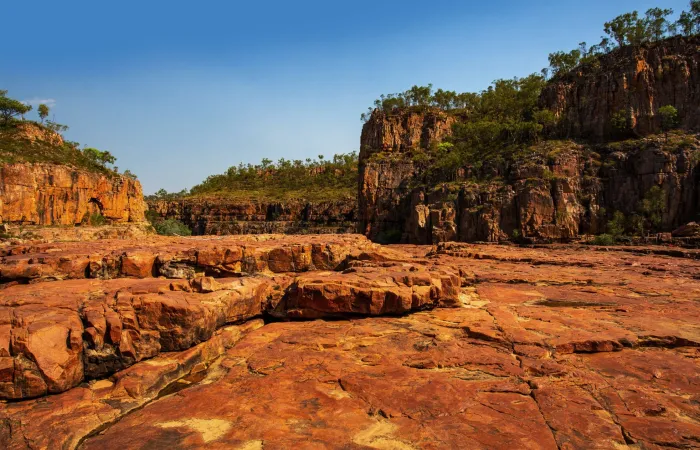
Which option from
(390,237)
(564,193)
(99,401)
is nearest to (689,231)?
(564,193)

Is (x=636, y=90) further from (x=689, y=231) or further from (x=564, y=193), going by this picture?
(x=689, y=231)

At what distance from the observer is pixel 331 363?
27.0 feet

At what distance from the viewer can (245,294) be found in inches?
435

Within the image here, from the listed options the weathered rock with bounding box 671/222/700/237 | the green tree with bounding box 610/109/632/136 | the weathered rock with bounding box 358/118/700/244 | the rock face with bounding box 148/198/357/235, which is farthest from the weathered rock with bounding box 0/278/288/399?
the rock face with bounding box 148/198/357/235

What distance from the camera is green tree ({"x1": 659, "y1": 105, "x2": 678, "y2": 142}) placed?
4191 cm

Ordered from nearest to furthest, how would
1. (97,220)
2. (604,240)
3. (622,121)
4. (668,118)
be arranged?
(604,240), (668,118), (622,121), (97,220)

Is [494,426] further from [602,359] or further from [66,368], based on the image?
[66,368]

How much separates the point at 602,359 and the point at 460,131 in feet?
195

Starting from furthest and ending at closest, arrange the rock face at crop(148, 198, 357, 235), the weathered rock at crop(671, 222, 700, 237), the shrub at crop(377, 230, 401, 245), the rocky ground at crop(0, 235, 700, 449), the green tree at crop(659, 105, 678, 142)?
1. the rock face at crop(148, 198, 357, 235)
2. the shrub at crop(377, 230, 401, 245)
3. the green tree at crop(659, 105, 678, 142)
4. the weathered rock at crop(671, 222, 700, 237)
5. the rocky ground at crop(0, 235, 700, 449)

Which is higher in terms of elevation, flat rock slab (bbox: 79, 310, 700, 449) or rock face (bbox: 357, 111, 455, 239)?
rock face (bbox: 357, 111, 455, 239)

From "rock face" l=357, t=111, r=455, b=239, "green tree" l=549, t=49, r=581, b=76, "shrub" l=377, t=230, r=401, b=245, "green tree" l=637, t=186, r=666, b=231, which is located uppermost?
"green tree" l=549, t=49, r=581, b=76

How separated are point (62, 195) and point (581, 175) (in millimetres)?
55400

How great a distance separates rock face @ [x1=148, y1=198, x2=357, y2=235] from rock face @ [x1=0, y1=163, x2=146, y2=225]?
984 inches

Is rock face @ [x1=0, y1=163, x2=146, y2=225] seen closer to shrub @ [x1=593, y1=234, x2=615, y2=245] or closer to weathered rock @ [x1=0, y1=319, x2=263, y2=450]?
weathered rock @ [x1=0, y1=319, x2=263, y2=450]
